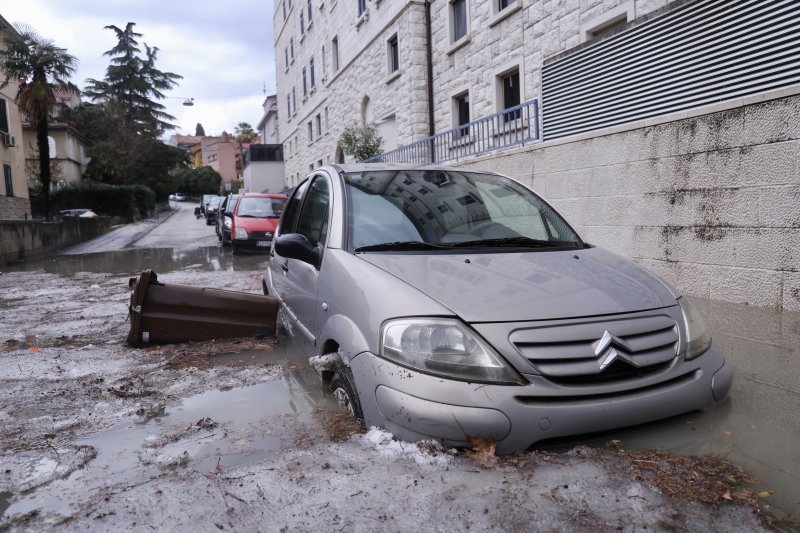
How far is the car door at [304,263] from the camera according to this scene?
3.76m

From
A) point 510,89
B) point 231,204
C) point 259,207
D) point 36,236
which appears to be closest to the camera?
point 510,89

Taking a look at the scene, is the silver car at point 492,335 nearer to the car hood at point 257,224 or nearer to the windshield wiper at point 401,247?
the windshield wiper at point 401,247

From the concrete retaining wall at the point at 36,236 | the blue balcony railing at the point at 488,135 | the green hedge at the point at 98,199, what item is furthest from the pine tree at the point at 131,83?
the blue balcony railing at the point at 488,135

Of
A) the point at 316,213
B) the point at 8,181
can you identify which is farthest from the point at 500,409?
the point at 8,181

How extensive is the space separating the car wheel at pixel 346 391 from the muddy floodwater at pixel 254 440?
12 cm

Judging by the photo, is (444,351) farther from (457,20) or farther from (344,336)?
(457,20)

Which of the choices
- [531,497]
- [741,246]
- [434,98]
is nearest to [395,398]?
[531,497]

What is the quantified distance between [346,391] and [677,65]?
618 centimetres

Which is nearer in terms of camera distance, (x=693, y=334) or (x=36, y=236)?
(x=693, y=334)

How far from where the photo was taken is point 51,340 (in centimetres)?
570

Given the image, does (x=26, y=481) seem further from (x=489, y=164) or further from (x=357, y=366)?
(x=489, y=164)

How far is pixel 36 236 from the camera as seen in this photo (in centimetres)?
1680

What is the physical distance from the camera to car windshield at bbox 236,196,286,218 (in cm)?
1537

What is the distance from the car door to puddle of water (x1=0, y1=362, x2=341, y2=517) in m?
0.45
